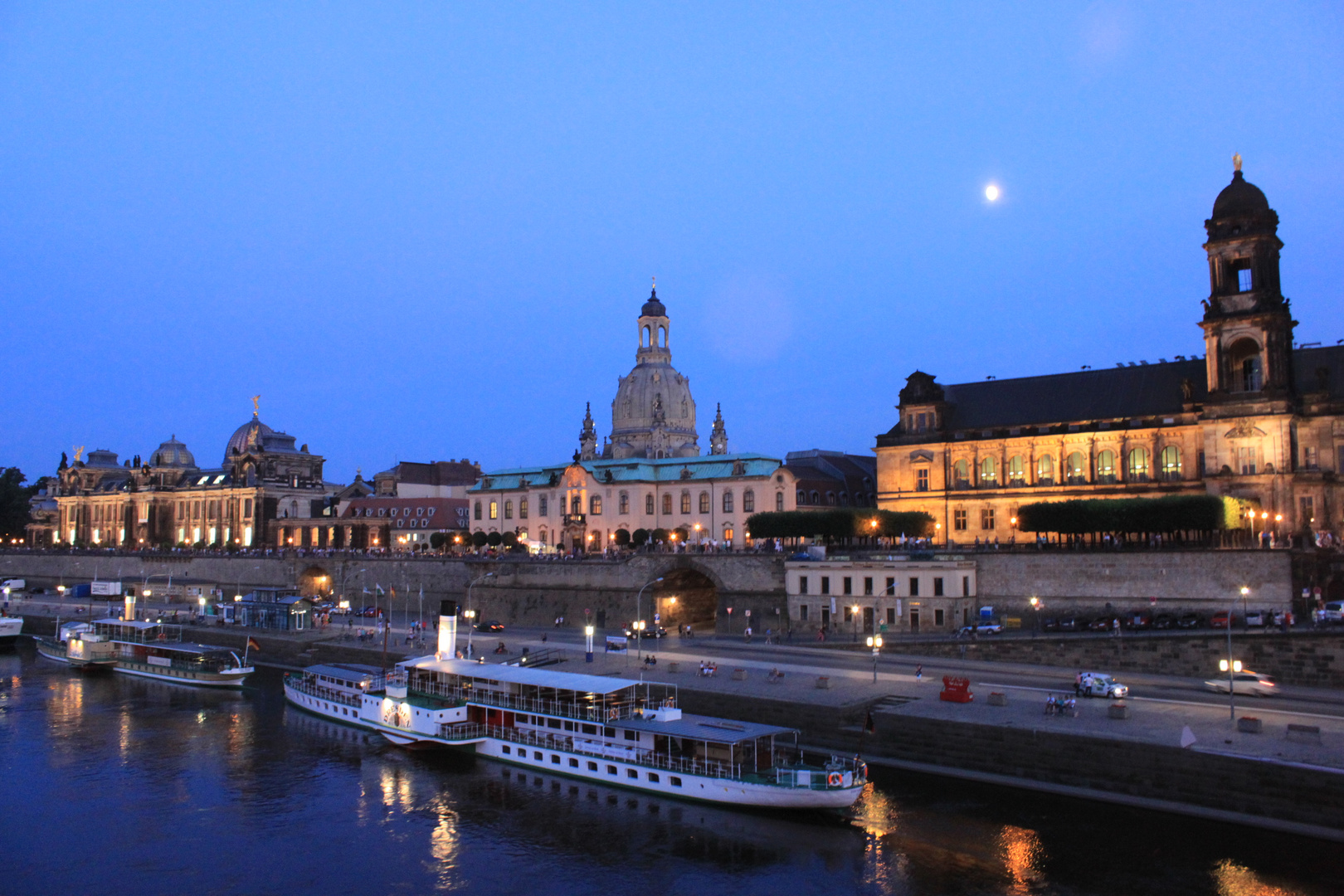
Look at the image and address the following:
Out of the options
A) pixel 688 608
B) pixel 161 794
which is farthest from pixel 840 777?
pixel 688 608

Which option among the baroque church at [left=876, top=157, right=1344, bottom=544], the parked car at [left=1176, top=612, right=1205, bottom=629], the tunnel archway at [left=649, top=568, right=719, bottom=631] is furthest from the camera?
the tunnel archway at [left=649, top=568, right=719, bottom=631]

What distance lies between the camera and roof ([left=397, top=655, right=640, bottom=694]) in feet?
142

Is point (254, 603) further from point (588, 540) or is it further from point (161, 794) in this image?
point (161, 794)

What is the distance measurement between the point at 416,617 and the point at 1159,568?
5967cm

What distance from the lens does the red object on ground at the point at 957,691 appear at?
141 ft

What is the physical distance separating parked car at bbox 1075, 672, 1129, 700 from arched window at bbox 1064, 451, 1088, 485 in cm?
3149

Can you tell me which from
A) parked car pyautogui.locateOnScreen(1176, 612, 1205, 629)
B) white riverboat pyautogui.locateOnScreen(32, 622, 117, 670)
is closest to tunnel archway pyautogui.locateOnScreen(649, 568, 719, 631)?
parked car pyautogui.locateOnScreen(1176, 612, 1205, 629)

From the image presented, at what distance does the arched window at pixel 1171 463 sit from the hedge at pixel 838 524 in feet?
54.6

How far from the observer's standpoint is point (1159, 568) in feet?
188

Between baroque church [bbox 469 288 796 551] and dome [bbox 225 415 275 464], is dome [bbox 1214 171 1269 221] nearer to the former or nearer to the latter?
baroque church [bbox 469 288 796 551]

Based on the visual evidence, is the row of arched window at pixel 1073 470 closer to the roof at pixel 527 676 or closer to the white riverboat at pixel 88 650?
the roof at pixel 527 676

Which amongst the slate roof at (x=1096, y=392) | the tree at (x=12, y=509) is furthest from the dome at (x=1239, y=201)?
the tree at (x=12, y=509)

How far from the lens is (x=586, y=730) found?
4250 cm

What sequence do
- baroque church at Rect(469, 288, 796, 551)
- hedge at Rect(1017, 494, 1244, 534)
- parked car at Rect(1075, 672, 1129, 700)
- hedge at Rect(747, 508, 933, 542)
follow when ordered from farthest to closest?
1. baroque church at Rect(469, 288, 796, 551)
2. hedge at Rect(747, 508, 933, 542)
3. hedge at Rect(1017, 494, 1244, 534)
4. parked car at Rect(1075, 672, 1129, 700)
